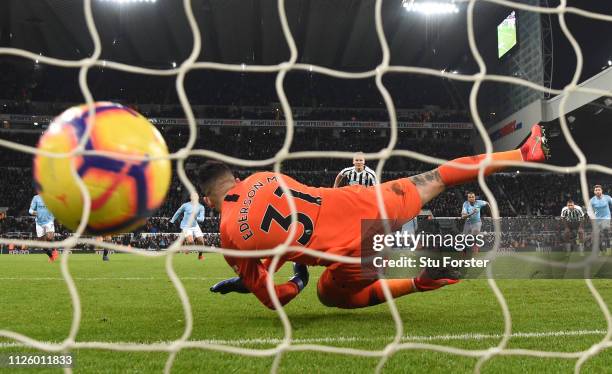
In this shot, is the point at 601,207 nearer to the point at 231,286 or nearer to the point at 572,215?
the point at 572,215

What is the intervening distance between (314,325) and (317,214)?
721mm

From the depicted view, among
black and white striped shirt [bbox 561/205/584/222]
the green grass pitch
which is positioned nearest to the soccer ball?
the green grass pitch

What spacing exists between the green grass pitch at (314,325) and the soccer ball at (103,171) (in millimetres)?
688

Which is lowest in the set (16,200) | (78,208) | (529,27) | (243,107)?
(16,200)

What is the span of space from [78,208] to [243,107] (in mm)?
26458

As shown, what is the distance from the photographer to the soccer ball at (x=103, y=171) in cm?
199

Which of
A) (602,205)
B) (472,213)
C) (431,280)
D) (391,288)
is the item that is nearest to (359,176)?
(391,288)

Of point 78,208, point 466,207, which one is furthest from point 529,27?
point 78,208

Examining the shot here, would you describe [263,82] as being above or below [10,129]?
above

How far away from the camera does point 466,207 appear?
10453mm

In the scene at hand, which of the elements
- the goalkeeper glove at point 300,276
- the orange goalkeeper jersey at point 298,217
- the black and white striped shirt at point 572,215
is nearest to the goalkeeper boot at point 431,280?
the orange goalkeeper jersey at point 298,217

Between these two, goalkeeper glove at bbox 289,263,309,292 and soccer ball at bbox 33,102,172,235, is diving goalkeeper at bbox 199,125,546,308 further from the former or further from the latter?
soccer ball at bbox 33,102,172,235

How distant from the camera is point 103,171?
199 centimetres

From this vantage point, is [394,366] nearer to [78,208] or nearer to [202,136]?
[78,208]
